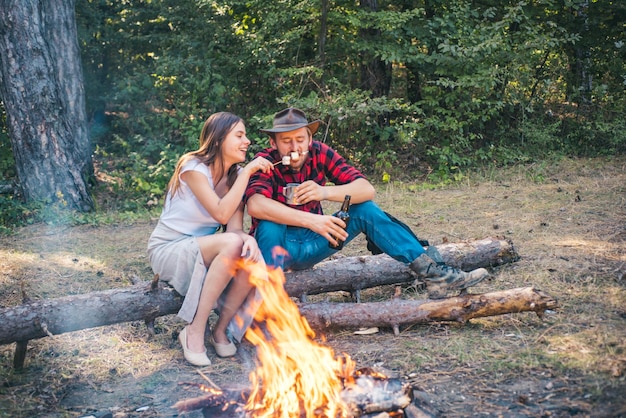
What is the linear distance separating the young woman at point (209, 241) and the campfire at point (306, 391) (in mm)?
439

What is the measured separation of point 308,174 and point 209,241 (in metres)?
1.02

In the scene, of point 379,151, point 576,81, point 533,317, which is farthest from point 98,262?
point 576,81

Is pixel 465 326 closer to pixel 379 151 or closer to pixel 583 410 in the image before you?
pixel 583 410

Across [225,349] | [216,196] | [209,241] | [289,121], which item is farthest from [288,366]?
[289,121]

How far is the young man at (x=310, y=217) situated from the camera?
4141 mm

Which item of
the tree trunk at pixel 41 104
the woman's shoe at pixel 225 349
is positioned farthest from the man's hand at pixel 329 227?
the tree trunk at pixel 41 104

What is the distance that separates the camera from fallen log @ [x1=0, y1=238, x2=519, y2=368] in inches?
149

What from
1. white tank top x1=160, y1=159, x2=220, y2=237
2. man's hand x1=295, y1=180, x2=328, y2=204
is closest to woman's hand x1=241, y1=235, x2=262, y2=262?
white tank top x1=160, y1=159, x2=220, y2=237

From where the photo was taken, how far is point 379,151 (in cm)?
1042

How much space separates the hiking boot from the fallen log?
62 cm

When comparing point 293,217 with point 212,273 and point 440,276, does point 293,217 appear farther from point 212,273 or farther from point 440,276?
point 440,276

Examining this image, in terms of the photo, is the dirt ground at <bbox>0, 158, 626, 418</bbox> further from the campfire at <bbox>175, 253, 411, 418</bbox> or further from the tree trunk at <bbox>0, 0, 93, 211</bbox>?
the tree trunk at <bbox>0, 0, 93, 211</bbox>

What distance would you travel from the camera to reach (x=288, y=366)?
3.41m

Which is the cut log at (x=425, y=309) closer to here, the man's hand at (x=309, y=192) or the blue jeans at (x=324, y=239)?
the blue jeans at (x=324, y=239)
